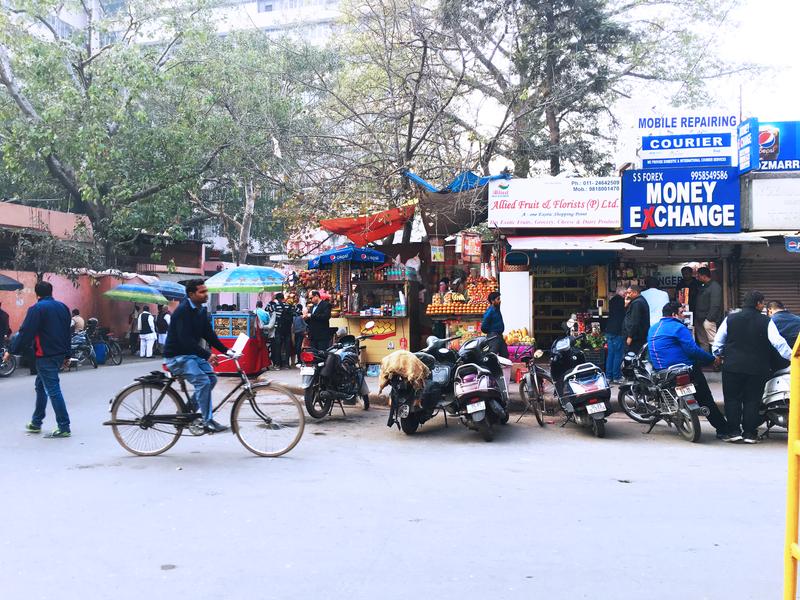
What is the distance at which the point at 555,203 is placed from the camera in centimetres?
1359

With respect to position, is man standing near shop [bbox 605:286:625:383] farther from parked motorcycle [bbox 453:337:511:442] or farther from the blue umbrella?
the blue umbrella

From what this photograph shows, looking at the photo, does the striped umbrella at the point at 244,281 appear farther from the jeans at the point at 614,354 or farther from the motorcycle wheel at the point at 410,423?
the motorcycle wheel at the point at 410,423

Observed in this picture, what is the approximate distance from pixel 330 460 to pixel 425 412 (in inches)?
75.9

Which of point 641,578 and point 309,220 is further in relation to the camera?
point 309,220

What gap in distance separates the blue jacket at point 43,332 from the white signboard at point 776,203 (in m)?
11.5

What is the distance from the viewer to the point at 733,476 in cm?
672

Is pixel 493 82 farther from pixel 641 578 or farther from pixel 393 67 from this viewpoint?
pixel 641 578

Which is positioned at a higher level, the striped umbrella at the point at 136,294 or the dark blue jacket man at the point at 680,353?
the striped umbrella at the point at 136,294

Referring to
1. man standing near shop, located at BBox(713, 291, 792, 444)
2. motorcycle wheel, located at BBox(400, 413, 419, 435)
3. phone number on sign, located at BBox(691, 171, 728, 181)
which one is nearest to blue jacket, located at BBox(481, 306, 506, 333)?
motorcycle wheel, located at BBox(400, 413, 419, 435)

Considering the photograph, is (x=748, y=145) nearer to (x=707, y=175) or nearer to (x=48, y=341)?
(x=707, y=175)

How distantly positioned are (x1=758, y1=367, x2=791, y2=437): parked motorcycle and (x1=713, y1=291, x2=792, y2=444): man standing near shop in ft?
0.38

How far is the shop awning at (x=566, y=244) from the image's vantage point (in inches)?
486

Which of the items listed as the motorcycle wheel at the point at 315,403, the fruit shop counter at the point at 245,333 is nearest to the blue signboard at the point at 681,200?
the motorcycle wheel at the point at 315,403

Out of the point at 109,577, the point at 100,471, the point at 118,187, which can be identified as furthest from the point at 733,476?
the point at 118,187
